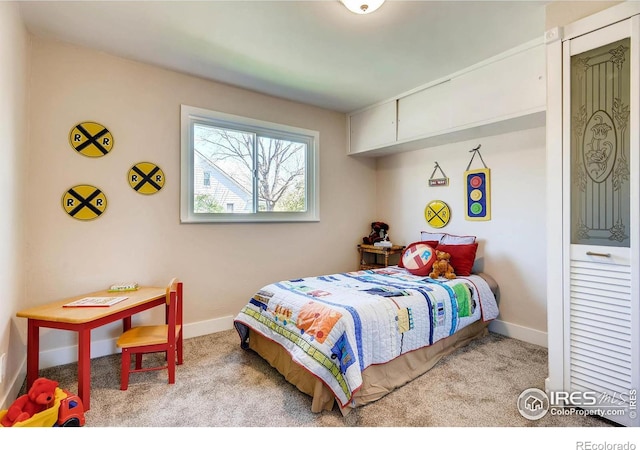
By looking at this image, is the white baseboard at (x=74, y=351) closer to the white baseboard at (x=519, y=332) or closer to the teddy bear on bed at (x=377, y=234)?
the teddy bear on bed at (x=377, y=234)

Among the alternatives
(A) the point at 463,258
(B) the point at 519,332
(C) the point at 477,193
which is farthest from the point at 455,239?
(B) the point at 519,332

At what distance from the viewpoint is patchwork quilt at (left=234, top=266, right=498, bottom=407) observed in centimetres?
185

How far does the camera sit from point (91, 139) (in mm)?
2559

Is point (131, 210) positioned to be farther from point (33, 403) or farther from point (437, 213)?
point (437, 213)

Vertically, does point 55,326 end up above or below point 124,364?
above

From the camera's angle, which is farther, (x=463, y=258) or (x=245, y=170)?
(x=245, y=170)

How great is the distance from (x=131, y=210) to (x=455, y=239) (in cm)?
316

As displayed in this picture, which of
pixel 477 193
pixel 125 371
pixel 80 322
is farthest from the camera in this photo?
pixel 477 193

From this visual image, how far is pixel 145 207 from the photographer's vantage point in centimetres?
280

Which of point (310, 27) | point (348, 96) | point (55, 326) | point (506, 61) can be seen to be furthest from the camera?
point (348, 96)

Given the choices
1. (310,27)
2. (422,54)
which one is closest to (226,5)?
(310,27)

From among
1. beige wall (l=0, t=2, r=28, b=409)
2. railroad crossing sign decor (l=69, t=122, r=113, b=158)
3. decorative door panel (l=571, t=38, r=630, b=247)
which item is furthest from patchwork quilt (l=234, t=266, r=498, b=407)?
railroad crossing sign decor (l=69, t=122, r=113, b=158)
